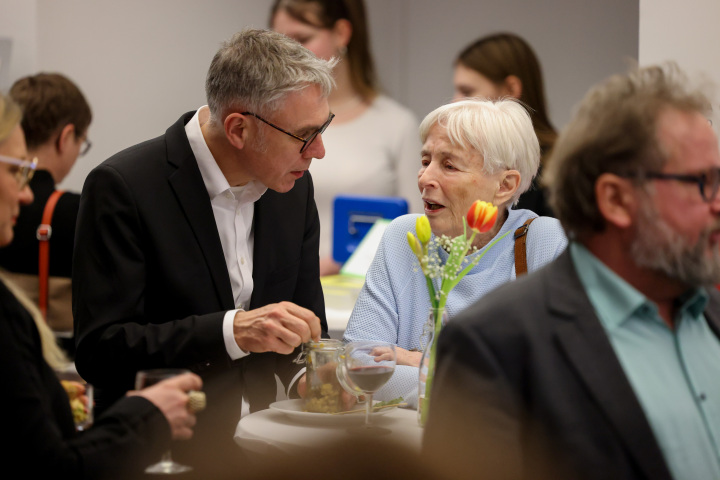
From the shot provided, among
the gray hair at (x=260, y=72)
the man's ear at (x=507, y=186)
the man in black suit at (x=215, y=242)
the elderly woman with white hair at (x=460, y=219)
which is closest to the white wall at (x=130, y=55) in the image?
the man in black suit at (x=215, y=242)

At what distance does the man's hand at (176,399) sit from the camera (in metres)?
1.65

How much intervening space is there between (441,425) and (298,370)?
1230mm

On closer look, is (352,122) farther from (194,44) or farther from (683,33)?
(194,44)

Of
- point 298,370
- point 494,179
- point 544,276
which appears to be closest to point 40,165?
point 298,370

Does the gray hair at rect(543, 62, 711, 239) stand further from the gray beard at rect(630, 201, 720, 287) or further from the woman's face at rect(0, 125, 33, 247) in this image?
the woman's face at rect(0, 125, 33, 247)

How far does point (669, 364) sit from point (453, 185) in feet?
3.80

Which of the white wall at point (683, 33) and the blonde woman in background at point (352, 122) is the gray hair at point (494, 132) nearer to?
the white wall at point (683, 33)

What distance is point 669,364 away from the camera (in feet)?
5.06

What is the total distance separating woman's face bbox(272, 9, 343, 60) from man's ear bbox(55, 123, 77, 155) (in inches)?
51.5

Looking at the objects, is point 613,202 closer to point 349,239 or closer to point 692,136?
point 692,136

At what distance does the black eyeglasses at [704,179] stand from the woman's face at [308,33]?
3236mm

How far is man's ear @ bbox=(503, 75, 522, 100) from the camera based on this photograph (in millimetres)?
4246

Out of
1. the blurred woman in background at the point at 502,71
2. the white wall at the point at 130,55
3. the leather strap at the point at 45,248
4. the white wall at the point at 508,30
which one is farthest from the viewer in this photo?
the white wall at the point at 508,30

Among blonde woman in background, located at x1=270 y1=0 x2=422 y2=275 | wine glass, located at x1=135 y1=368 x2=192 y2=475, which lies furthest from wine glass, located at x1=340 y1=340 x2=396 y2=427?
blonde woman in background, located at x1=270 y1=0 x2=422 y2=275
